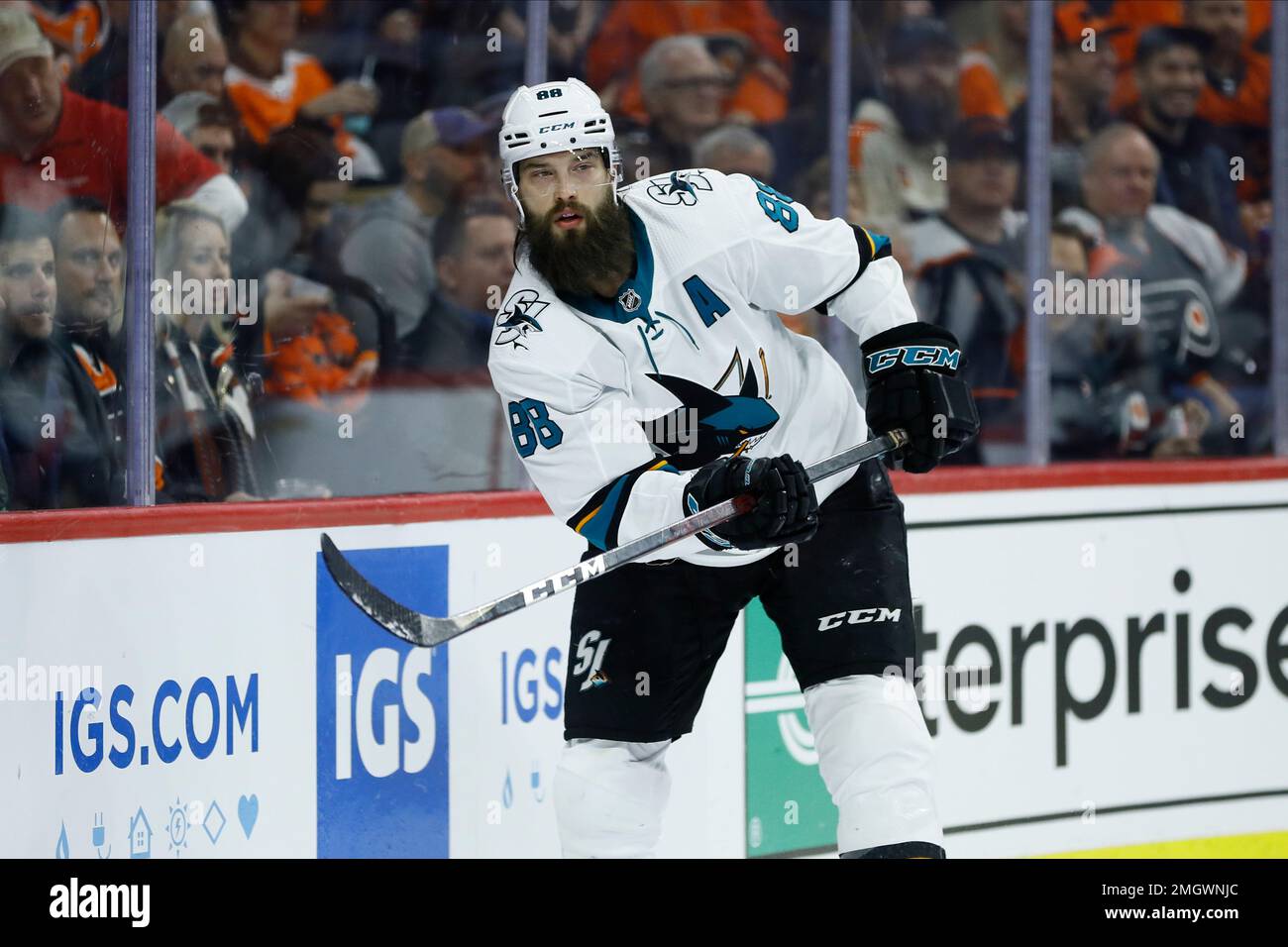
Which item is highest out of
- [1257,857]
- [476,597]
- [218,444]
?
[218,444]

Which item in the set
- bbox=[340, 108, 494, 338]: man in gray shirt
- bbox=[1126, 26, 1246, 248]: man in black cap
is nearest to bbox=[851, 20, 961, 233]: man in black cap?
bbox=[1126, 26, 1246, 248]: man in black cap

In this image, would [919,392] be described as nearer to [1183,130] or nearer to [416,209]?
[416,209]

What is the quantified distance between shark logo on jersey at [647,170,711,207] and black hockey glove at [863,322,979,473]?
37cm

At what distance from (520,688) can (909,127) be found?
152cm

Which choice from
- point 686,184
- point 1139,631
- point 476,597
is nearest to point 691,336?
point 686,184

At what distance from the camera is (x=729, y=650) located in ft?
12.6

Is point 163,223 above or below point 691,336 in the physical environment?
above

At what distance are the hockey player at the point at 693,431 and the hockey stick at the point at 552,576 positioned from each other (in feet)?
0.09

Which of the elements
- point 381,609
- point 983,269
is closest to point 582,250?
point 381,609

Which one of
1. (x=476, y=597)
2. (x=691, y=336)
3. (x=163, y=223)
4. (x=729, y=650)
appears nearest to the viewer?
(x=691, y=336)

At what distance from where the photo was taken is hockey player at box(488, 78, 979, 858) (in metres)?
2.91

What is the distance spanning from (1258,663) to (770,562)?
1.82 m

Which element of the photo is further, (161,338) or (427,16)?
(427,16)

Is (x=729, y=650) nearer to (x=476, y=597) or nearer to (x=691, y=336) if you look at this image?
(x=476, y=597)
